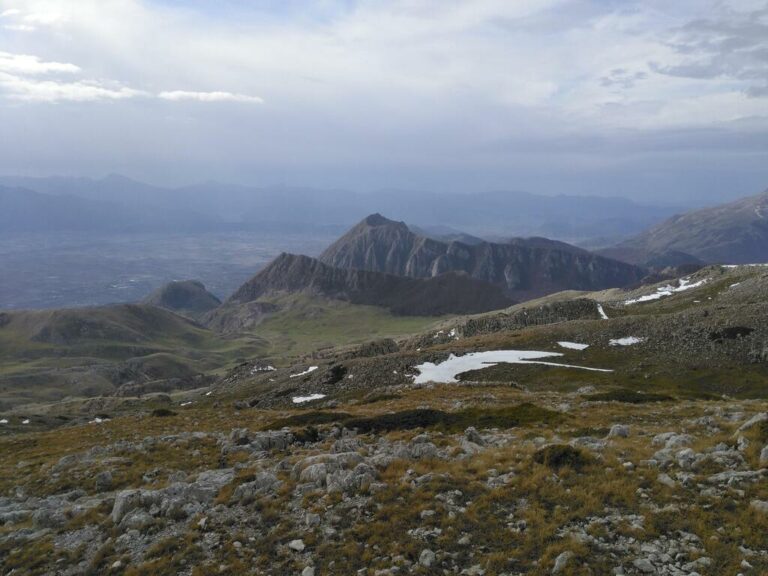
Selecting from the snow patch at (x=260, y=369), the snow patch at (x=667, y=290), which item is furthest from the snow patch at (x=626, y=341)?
the snow patch at (x=260, y=369)

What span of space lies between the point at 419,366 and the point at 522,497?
54.0 metres

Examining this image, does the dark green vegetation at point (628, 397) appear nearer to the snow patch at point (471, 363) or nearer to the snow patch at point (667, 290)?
A: the snow patch at point (471, 363)

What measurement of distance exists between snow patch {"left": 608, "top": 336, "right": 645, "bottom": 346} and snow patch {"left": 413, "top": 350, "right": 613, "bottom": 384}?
8882 millimetres

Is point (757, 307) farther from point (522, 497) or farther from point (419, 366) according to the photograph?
point (522, 497)

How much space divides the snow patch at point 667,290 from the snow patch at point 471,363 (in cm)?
7897

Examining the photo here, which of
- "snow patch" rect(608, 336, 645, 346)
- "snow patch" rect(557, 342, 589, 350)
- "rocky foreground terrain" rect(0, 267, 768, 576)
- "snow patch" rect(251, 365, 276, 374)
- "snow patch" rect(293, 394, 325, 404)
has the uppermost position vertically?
"rocky foreground terrain" rect(0, 267, 768, 576)

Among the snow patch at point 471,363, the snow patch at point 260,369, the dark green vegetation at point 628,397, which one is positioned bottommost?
the snow patch at point 260,369

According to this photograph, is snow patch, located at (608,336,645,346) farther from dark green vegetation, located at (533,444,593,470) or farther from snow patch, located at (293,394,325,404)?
dark green vegetation, located at (533,444,593,470)

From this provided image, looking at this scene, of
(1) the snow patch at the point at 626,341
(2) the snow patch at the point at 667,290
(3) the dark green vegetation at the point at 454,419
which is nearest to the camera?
(3) the dark green vegetation at the point at 454,419

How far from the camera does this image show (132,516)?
1889 cm

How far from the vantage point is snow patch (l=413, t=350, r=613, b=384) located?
214 ft

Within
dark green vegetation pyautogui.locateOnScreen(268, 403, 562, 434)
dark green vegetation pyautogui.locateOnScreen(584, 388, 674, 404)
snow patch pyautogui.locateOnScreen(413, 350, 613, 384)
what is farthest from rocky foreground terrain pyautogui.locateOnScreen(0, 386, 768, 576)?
snow patch pyautogui.locateOnScreen(413, 350, 613, 384)

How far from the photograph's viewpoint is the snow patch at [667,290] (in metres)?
139

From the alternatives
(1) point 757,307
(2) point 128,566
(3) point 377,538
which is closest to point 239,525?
(2) point 128,566
